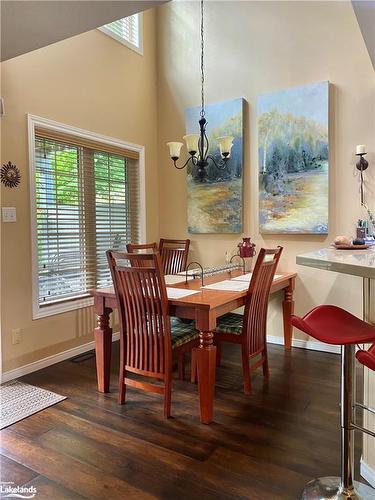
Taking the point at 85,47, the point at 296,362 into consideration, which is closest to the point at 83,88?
the point at 85,47

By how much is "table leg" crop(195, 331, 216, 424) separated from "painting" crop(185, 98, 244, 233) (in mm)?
2006

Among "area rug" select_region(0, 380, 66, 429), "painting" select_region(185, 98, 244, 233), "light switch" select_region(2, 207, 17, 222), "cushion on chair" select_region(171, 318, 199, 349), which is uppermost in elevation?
"painting" select_region(185, 98, 244, 233)

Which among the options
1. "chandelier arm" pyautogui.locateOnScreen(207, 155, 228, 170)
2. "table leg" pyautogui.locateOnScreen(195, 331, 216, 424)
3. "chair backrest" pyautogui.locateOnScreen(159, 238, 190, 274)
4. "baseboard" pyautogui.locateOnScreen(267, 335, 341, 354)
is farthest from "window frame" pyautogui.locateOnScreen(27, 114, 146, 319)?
"baseboard" pyautogui.locateOnScreen(267, 335, 341, 354)

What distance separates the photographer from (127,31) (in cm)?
423

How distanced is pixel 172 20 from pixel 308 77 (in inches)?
76.4

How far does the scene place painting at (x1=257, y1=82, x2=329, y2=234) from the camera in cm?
356

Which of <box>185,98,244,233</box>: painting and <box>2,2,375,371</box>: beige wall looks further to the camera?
<box>185,98,244,233</box>: painting

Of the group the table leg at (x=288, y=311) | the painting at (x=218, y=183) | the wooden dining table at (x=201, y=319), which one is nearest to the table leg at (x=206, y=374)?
Result: the wooden dining table at (x=201, y=319)

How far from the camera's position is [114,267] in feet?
8.00

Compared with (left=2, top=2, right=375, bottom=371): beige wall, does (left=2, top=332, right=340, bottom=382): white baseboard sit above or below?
below

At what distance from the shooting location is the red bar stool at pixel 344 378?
1435 millimetres

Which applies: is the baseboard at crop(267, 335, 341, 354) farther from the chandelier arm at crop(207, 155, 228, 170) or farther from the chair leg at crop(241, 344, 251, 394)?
the chandelier arm at crop(207, 155, 228, 170)

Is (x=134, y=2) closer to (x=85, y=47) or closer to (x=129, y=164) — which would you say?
(x=85, y=47)

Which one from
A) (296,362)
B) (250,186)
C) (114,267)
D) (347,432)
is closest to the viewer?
(347,432)
